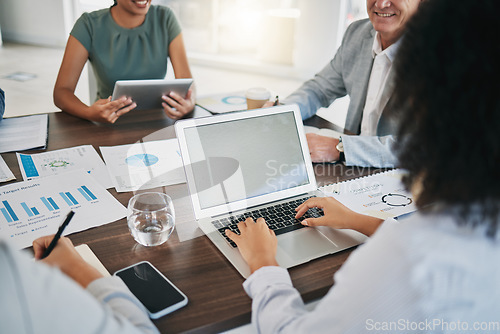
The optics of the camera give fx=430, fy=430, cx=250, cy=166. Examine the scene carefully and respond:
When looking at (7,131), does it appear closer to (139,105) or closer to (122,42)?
(139,105)

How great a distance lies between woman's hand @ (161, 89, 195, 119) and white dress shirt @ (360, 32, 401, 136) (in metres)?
0.71

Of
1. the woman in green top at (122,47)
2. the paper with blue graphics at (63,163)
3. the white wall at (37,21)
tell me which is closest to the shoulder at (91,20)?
the woman in green top at (122,47)

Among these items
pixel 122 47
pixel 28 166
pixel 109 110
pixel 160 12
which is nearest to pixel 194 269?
pixel 28 166

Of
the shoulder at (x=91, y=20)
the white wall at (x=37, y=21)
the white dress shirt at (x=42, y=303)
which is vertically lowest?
the white wall at (x=37, y=21)

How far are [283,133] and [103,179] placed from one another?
0.51 m

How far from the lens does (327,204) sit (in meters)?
1.04

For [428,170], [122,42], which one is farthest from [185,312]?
[122,42]

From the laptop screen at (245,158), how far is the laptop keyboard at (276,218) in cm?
5

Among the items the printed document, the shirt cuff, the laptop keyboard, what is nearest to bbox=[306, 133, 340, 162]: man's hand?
the printed document

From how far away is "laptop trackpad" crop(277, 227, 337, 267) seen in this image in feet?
3.00

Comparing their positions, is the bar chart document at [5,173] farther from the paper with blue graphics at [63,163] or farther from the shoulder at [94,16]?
the shoulder at [94,16]

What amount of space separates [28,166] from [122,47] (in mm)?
1015

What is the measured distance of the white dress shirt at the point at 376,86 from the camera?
1666mm

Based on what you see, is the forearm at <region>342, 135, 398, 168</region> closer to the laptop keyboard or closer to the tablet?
the laptop keyboard
